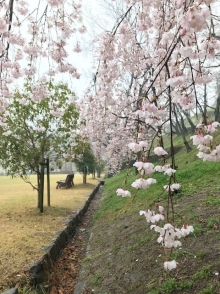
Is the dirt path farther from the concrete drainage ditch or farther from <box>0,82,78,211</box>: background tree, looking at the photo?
<box>0,82,78,211</box>: background tree

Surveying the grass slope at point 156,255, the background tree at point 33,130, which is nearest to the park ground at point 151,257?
the grass slope at point 156,255

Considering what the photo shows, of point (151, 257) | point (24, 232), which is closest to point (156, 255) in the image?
point (151, 257)

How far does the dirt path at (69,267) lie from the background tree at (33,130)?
2.60 m

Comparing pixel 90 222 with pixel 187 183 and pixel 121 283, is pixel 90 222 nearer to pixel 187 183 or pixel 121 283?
pixel 187 183

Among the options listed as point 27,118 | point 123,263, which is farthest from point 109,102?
point 27,118

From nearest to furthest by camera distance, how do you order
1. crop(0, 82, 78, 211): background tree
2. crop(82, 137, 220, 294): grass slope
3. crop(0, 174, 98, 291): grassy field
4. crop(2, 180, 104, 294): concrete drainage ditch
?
crop(82, 137, 220, 294): grass slope
crop(2, 180, 104, 294): concrete drainage ditch
crop(0, 174, 98, 291): grassy field
crop(0, 82, 78, 211): background tree

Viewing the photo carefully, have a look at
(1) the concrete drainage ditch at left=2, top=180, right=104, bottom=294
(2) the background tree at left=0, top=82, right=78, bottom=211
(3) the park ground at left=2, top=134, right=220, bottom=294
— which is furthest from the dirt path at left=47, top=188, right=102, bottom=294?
(2) the background tree at left=0, top=82, right=78, bottom=211

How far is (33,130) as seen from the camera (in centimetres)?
956

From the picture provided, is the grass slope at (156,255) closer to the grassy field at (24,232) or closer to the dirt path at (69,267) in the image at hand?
the dirt path at (69,267)

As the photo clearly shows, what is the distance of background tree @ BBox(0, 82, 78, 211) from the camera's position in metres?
9.31

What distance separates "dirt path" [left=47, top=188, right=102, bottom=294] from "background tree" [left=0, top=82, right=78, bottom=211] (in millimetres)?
2604

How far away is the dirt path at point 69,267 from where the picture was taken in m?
4.68

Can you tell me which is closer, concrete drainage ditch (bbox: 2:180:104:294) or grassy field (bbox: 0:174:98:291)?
concrete drainage ditch (bbox: 2:180:104:294)

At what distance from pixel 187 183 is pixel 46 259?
4.45 meters
